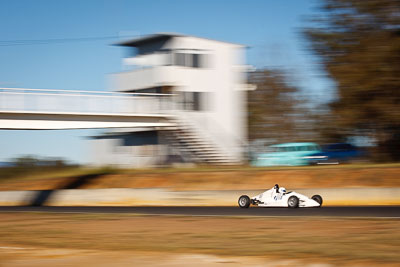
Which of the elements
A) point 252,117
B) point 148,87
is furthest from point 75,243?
point 252,117

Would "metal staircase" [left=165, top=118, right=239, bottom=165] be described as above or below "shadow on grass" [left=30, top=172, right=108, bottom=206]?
above

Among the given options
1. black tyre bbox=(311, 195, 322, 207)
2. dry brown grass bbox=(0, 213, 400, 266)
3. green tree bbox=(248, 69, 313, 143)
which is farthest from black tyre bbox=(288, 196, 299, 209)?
green tree bbox=(248, 69, 313, 143)

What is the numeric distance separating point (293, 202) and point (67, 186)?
Result: 57.0ft

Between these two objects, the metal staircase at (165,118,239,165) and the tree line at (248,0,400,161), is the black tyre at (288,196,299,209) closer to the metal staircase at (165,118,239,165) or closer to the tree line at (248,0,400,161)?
the tree line at (248,0,400,161)

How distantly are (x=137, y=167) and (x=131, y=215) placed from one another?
22942mm

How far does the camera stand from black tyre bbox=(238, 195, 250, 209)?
24062 mm

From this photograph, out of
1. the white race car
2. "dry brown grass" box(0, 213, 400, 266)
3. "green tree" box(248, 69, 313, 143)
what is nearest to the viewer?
"dry brown grass" box(0, 213, 400, 266)

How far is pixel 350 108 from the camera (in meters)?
35.6

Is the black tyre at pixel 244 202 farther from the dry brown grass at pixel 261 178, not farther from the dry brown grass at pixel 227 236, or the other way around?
the dry brown grass at pixel 261 178

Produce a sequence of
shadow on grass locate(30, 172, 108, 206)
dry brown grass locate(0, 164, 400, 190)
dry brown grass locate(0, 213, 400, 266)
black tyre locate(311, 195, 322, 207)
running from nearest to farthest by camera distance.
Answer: dry brown grass locate(0, 213, 400, 266), black tyre locate(311, 195, 322, 207), dry brown grass locate(0, 164, 400, 190), shadow on grass locate(30, 172, 108, 206)

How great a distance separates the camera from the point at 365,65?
1347 inches

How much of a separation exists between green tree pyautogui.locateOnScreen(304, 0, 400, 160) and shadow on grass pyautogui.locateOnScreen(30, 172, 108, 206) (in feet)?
44.2

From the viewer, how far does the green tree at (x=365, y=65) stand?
34062 millimetres

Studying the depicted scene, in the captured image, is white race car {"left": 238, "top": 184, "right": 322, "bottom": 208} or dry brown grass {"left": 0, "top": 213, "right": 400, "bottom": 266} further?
white race car {"left": 238, "top": 184, "right": 322, "bottom": 208}
